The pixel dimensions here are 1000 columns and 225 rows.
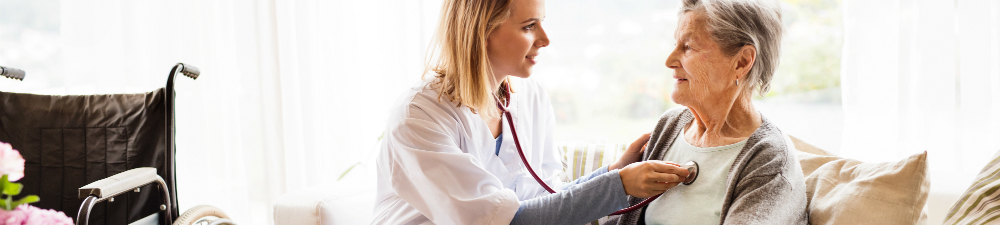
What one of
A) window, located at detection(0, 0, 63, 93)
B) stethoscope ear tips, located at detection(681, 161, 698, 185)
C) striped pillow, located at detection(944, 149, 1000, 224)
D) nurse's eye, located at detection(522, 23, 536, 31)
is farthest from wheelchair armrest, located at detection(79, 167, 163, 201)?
window, located at detection(0, 0, 63, 93)

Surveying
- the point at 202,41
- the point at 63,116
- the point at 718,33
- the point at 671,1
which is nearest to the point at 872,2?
the point at 671,1

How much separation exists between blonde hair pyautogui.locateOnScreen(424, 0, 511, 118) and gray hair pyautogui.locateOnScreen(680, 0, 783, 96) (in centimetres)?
43

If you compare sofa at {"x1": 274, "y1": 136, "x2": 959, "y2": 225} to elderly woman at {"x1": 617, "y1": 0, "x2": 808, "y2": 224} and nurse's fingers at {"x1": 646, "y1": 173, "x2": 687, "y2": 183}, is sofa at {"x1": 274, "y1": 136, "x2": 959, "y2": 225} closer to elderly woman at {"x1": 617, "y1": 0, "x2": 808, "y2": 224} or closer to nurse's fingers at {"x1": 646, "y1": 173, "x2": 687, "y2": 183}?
elderly woman at {"x1": 617, "y1": 0, "x2": 808, "y2": 224}

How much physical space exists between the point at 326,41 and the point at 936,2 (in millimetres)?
2337

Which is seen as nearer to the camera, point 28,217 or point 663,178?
point 28,217

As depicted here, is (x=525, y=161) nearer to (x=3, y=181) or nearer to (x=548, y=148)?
(x=548, y=148)

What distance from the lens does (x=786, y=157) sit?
1.18m

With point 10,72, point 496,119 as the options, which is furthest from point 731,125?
point 10,72

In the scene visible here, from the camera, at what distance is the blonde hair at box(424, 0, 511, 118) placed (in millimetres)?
1340

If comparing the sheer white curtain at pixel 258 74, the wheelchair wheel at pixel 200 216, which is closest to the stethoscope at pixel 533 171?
the wheelchair wheel at pixel 200 216

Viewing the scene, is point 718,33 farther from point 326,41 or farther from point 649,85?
point 326,41

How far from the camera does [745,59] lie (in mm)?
1211

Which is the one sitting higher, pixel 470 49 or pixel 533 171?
pixel 470 49

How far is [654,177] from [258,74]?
238cm
